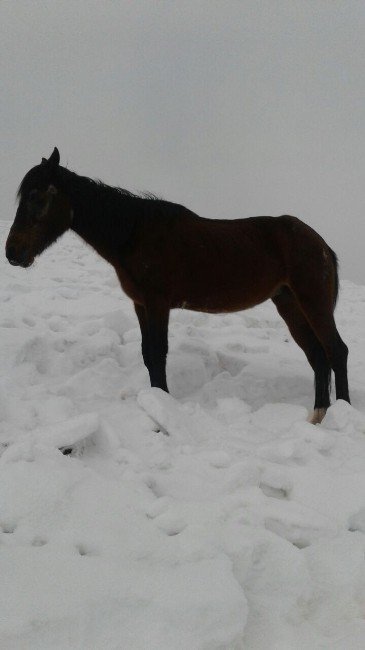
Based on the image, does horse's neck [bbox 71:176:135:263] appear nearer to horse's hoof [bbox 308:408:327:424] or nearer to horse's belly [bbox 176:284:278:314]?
horse's belly [bbox 176:284:278:314]

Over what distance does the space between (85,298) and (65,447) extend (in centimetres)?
421

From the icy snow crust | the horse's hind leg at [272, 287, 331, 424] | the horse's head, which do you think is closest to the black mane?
the horse's head

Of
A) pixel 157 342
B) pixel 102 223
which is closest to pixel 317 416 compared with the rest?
pixel 157 342

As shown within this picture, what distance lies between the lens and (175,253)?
12.4ft

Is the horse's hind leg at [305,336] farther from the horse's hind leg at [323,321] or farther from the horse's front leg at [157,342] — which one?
the horse's front leg at [157,342]

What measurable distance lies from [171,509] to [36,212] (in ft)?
9.01

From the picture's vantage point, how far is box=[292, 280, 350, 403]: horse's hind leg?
3.93 metres

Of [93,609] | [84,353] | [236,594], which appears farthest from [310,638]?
[84,353]

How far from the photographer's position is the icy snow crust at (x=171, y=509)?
127 cm

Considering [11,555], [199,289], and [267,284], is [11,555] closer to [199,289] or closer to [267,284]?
[199,289]

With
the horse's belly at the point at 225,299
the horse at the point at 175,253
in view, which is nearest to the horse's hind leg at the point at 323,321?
the horse at the point at 175,253

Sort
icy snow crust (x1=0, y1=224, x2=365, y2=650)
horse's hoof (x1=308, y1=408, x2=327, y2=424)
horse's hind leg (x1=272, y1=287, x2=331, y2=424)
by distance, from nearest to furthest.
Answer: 1. icy snow crust (x1=0, y1=224, x2=365, y2=650)
2. horse's hoof (x1=308, y1=408, x2=327, y2=424)
3. horse's hind leg (x1=272, y1=287, x2=331, y2=424)

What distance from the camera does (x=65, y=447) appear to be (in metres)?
2.31

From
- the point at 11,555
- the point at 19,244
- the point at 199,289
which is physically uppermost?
the point at 19,244
